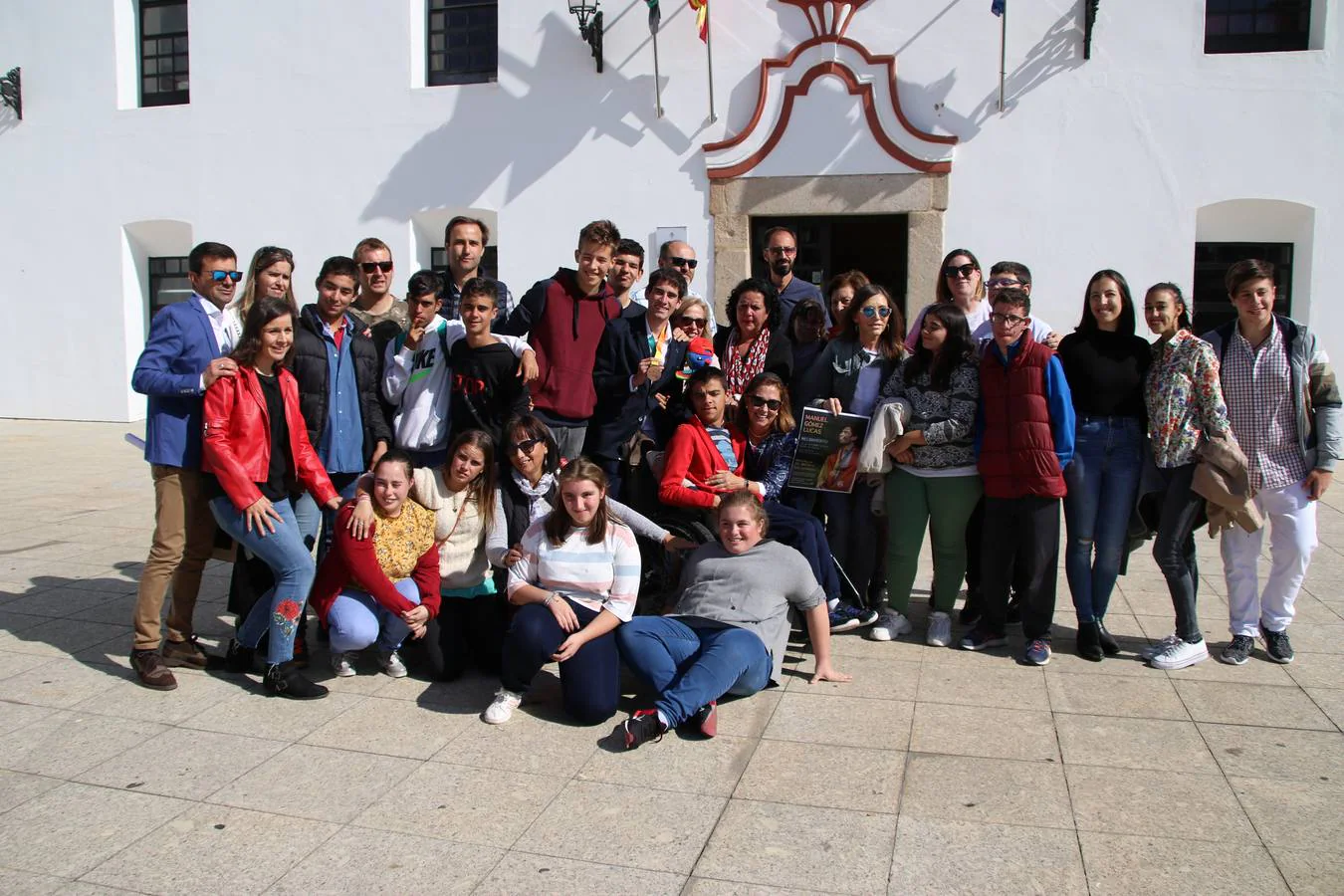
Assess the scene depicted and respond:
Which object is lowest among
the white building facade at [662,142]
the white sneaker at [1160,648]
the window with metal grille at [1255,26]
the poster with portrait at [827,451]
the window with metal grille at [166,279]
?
the white sneaker at [1160,648]

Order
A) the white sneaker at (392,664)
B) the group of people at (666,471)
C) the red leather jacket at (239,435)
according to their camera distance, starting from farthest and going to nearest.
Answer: the white sneaker at (392,664)
the group of people at (666,471)
the red leather jacket at (239,435)

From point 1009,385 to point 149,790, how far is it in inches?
138

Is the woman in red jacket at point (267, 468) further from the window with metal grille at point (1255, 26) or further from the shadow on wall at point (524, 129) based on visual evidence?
the window with metal grille at point (1255, 26)

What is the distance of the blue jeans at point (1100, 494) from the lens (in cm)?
450

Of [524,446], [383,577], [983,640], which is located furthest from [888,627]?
[383,577]

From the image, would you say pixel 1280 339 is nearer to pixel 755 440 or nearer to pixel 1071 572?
pixel 1071 572

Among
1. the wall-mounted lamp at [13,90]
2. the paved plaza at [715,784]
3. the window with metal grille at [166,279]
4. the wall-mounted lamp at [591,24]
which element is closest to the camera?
the paved plaza at [715,784]

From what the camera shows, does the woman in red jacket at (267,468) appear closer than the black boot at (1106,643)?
Yes

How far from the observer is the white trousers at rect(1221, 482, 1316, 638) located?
4449 millimetres

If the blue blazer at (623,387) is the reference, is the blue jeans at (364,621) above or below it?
below

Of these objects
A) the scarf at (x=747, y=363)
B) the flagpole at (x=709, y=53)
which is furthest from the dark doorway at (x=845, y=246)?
the scarf at (x=747, y=363)

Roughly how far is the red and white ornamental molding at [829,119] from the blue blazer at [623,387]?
5985 millimetres

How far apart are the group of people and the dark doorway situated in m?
5.84

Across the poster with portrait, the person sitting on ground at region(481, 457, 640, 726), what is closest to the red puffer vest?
the poster with portrait
